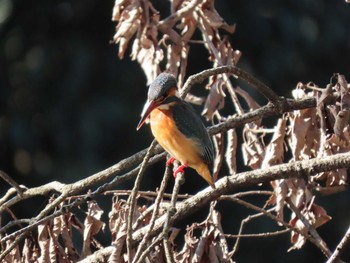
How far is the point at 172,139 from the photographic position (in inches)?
131

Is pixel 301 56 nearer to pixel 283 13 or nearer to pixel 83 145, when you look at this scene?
pixel 283 13

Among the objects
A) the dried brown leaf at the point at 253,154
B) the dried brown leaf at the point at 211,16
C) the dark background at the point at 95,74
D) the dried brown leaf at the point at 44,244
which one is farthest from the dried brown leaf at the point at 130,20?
the dark background at the point at 95,74

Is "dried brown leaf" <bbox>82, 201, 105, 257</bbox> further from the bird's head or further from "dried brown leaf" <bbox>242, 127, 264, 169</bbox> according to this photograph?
"dried brown leaf" <bbox>242, 127, 264, 169</bbox>

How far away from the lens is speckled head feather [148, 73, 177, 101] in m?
3.25

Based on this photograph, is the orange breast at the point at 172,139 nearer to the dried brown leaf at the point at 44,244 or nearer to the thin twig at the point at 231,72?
the thin twig at the point at 231,72

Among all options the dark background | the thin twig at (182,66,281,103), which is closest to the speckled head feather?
the thin twig at (182,66,281,103)

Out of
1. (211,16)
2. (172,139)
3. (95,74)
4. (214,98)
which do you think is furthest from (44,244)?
(95,74)

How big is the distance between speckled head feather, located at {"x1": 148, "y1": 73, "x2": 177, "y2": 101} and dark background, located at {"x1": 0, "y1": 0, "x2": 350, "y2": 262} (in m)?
4.23

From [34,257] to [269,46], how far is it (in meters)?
4.67

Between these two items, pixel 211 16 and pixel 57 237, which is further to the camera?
pixel 211 16

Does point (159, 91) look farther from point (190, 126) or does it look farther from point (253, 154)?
point (253, 154)

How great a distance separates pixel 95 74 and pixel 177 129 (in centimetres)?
441

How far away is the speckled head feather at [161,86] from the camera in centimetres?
325

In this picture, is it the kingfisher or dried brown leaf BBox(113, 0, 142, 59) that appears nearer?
the kingfisher
